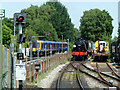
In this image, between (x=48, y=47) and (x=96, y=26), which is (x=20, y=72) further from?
(x=96, y=26)

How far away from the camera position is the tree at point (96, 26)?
233 ft

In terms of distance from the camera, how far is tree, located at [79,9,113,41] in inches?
2800

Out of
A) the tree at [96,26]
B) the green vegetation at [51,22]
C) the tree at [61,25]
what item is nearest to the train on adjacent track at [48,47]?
the green vegetation at [51,22]

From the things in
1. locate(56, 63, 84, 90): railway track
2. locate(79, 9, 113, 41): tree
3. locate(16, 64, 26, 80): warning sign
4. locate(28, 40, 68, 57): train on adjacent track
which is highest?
locate(79, 9, 113, 41): tree

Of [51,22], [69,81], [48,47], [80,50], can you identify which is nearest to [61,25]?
[51,22]

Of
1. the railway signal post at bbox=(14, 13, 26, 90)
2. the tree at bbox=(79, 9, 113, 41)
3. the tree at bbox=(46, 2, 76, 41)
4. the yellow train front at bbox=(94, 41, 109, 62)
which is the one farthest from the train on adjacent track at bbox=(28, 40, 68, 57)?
the railway signal post at bbox=(14, 13, 26, 90)

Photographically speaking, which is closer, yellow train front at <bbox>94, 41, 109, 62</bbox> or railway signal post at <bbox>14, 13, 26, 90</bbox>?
railway signal post at <bbox>14, 13, 26, 90</bbox>

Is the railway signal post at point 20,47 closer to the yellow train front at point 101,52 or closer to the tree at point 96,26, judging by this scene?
the yellow train front at point 101,52

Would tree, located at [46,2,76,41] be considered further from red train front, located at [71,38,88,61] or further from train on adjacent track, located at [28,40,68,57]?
red train front, located at [71,38,88,61]

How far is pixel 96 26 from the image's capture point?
2837 inches

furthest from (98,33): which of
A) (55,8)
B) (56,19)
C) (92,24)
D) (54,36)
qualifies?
(55,8)

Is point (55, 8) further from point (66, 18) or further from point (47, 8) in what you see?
point (66, 18)

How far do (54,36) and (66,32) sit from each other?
1383 cm

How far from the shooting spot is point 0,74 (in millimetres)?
8828
